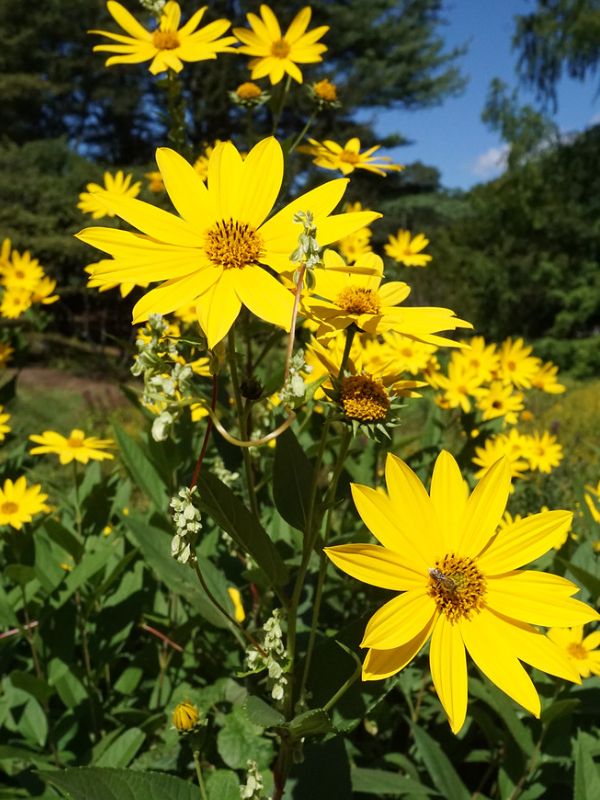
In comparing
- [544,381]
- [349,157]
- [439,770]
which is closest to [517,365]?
[544,381]

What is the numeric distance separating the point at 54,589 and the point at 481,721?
96cm

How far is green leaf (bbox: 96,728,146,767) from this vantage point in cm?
129

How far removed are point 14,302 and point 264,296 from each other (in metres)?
1.64

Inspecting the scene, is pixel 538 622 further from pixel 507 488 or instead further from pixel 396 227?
pixel 396 227

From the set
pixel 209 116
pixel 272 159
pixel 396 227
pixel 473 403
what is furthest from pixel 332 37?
pixel 272 159

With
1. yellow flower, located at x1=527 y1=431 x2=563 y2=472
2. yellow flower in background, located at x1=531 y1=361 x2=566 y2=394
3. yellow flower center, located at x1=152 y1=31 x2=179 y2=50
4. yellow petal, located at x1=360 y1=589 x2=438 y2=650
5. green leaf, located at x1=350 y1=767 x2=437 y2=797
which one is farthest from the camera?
yellow flower, located at x1=527 y1=431 x2=563 y2=472

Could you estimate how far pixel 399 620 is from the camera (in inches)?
28.2

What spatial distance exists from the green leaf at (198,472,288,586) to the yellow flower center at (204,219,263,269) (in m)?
0.25

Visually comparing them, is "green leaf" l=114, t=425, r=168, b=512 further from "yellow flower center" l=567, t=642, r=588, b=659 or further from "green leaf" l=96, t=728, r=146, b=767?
"yellow flower center" l=567, t=642, r=588, b=659

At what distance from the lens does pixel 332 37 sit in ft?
45.9

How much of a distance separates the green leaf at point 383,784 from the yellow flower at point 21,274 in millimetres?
1689

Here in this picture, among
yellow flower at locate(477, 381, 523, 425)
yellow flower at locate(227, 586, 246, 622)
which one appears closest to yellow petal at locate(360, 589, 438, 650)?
yellow flower at locate(227, 586, 246, 622)

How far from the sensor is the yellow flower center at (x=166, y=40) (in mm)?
1444

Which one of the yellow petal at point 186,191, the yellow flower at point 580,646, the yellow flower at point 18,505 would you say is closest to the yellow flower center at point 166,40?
the yellow petal at point 186,191
